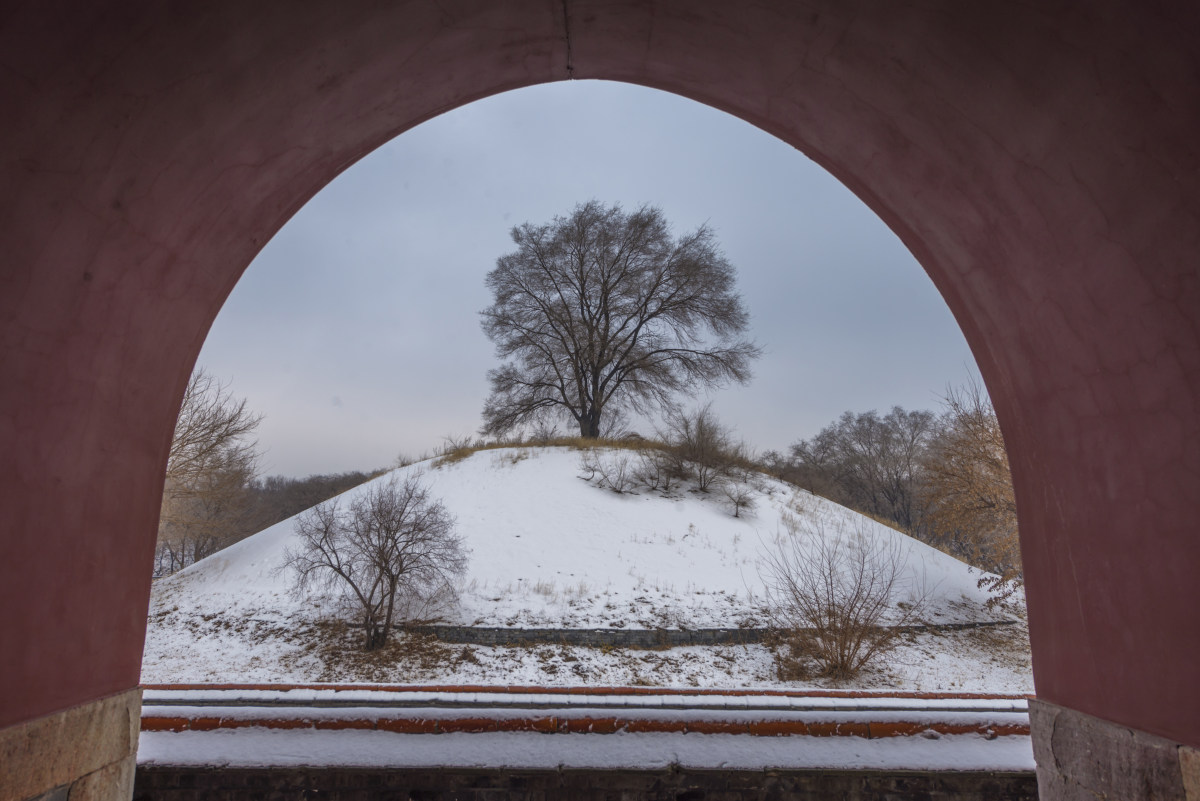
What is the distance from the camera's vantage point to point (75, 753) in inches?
84.8

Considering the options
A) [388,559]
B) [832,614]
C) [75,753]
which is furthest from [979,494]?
[75,753]

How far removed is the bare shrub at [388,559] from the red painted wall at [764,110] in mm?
7802

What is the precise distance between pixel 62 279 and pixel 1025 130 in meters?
3.16

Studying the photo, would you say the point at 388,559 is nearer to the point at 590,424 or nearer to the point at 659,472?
the point at 659,472

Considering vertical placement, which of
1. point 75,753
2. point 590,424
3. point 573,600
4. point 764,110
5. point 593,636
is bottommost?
point 593,636

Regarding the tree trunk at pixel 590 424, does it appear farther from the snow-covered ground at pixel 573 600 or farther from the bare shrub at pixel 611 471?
the snow-covered ground at pixel 573 600

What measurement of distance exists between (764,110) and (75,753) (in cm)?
379

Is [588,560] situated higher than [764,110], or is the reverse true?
[764,110]

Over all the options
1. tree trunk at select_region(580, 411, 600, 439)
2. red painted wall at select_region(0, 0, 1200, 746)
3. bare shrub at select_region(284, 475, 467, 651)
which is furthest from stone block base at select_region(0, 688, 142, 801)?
tree trunk at select_region(580, 411, 600, 439)

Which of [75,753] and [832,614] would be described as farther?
[832,614]

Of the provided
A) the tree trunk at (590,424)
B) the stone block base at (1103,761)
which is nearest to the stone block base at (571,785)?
the stone block base at (1103,761)

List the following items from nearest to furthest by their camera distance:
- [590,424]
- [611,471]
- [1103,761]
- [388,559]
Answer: [1103,761], [388,559], [611,471], [590,424]

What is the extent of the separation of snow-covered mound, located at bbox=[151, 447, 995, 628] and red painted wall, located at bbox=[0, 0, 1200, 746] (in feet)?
26.5

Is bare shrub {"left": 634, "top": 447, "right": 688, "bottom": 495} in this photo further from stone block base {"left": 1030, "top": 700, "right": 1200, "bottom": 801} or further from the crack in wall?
the crack in wall
